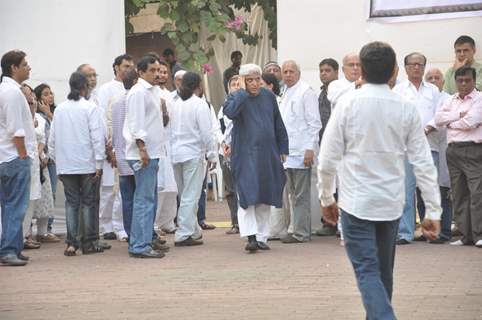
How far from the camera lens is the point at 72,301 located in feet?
29.5

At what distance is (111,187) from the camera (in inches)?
537

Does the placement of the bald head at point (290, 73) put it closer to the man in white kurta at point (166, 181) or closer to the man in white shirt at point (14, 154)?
the man in white kurta at point (166, 181)

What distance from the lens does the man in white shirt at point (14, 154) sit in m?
10.9

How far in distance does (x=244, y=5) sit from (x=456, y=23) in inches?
259

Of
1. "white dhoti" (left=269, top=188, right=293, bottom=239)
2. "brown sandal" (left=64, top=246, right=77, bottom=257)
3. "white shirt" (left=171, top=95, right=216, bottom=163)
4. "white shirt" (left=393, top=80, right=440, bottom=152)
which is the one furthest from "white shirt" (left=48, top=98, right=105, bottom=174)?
"white shirt" (left=393, top=80, right=440, bottom=152)

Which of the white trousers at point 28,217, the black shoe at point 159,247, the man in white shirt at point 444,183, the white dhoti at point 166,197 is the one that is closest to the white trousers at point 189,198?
the white dhoti at point 166,197

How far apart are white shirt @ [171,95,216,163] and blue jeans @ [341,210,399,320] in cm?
627

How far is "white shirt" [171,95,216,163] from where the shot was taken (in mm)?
12875

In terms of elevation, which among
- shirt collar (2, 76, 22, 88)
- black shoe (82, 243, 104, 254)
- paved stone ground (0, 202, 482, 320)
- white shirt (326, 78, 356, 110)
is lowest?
black shoe (82, 243, 104, 254)

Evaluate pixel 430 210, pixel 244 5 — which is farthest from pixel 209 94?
pixel 430 210

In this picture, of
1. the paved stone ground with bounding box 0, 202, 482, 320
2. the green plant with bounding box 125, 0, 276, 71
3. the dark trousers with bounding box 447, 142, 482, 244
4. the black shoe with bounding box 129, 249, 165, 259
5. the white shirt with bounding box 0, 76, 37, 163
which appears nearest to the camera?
the paved stone ground with bounding box 0, 202, 482, 320

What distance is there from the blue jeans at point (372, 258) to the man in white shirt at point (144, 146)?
4.95m

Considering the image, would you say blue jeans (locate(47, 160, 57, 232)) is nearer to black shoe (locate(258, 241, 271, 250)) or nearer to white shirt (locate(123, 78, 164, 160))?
white shirt (locate(123, 78, 164, 160))

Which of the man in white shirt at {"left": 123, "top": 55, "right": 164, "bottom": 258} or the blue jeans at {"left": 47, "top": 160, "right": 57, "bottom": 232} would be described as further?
the blue jeans at {"left": 47, "top": 160, "right": 57, "bottom": 232}
